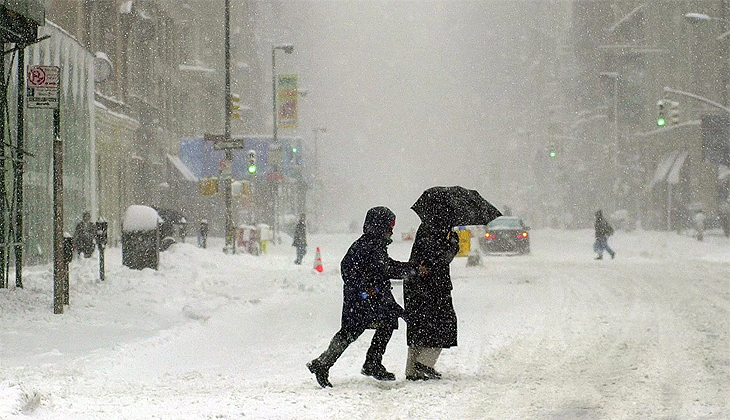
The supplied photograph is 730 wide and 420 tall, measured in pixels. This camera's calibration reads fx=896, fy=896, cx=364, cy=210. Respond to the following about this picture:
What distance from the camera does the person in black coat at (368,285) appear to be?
24.8 ft

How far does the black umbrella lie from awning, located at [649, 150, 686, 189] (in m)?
53.3

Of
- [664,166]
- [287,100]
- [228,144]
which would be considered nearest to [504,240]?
[287,100]

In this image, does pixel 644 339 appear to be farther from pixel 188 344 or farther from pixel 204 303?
pixel 204 303

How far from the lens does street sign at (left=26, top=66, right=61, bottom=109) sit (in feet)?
41.3

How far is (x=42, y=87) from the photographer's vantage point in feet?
41.5

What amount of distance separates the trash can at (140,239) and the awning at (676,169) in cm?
4432

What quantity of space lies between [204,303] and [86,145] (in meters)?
14.4

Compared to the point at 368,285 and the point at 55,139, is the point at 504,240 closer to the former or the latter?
the point at 55,139

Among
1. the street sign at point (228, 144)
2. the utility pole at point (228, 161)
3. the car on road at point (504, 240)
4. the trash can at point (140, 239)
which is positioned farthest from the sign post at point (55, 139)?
the car on road at point (504, 240)

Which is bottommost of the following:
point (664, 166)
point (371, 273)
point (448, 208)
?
point (371, 273)

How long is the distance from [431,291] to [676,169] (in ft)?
172

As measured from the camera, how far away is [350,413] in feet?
21.7

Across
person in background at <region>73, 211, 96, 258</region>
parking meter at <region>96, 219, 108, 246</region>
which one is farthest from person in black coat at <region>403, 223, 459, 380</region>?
person in background at <region>73, 211, 96, 258</region>

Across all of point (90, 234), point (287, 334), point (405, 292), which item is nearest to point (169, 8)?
point (90, 234)
